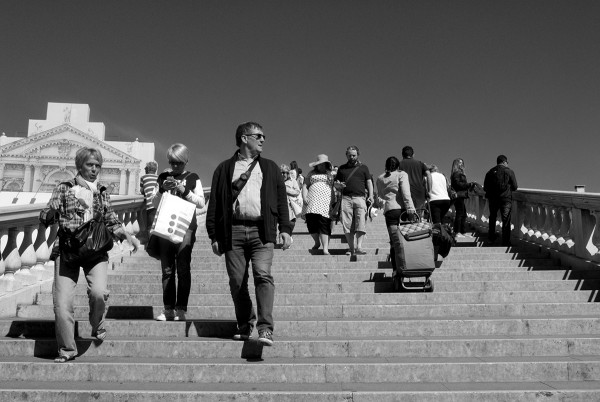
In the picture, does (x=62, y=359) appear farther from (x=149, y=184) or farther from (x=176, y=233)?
(x=149, y=184)

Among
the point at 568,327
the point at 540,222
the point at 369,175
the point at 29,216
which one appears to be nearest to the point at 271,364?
the point at 568,327

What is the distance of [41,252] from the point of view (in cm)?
667

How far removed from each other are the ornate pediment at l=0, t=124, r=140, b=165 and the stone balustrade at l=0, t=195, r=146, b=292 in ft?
189

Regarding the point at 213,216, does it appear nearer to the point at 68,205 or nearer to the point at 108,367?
the point at 68,205

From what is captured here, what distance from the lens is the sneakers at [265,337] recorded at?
447 centimetres

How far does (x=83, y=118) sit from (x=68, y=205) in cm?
7663

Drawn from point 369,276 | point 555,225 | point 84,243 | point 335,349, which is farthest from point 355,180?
point 84,243

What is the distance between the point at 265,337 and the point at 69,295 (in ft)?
5.24

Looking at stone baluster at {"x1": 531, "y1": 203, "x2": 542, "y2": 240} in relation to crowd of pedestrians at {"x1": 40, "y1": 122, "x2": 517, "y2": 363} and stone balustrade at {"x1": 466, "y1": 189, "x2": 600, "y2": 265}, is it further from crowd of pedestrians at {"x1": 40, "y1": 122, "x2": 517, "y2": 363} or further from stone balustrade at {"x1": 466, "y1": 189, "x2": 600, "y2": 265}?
crowd of pedestrians at {"x1": 40, "y1": 122, "x2": 517, "y2": 363}

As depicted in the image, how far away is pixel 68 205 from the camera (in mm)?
4504

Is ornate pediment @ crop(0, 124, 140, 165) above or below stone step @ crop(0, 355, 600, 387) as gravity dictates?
above

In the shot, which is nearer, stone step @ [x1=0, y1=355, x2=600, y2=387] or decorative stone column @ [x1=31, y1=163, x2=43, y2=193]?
stone step @ [x1=0, y1=355, x2=600, y2=387]

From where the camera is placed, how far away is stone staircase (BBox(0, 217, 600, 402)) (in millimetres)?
4035

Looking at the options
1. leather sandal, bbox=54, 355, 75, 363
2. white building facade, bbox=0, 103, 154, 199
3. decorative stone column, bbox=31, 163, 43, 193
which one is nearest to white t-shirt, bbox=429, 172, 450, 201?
leather sandal, bbox=54, 355, 75, 363
